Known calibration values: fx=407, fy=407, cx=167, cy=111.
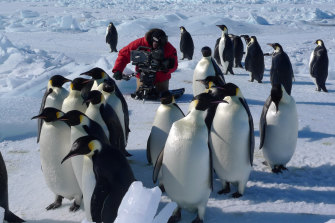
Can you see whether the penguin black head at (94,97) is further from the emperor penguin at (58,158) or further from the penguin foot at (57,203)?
the penguin foot at (57,203)

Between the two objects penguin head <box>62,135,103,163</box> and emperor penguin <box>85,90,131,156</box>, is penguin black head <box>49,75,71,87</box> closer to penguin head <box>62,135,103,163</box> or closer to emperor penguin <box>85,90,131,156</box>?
emperor penguin <box>85,90,131,156</box>

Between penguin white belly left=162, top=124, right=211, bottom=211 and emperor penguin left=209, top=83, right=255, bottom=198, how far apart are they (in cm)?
33

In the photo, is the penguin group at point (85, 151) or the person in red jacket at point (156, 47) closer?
the penguin group at point (85, 151)

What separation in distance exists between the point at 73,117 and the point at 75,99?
0.67 metres

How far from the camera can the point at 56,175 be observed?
2229mm

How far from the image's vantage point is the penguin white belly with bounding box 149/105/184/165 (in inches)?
103

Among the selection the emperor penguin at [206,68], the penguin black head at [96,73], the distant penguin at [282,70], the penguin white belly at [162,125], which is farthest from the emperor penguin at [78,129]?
the distant penguin at [282,70]

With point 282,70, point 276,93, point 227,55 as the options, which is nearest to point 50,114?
point 276,93

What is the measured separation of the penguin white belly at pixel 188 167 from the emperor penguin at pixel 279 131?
78 centimetres

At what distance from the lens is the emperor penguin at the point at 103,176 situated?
5.99 ft

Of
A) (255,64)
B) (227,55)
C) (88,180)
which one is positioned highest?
(88,180)

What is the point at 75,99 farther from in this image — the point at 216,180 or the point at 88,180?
the point at 216,180

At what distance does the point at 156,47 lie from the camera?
4.12 metres

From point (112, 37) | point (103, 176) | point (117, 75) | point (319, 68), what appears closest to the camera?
point (103, 176)
